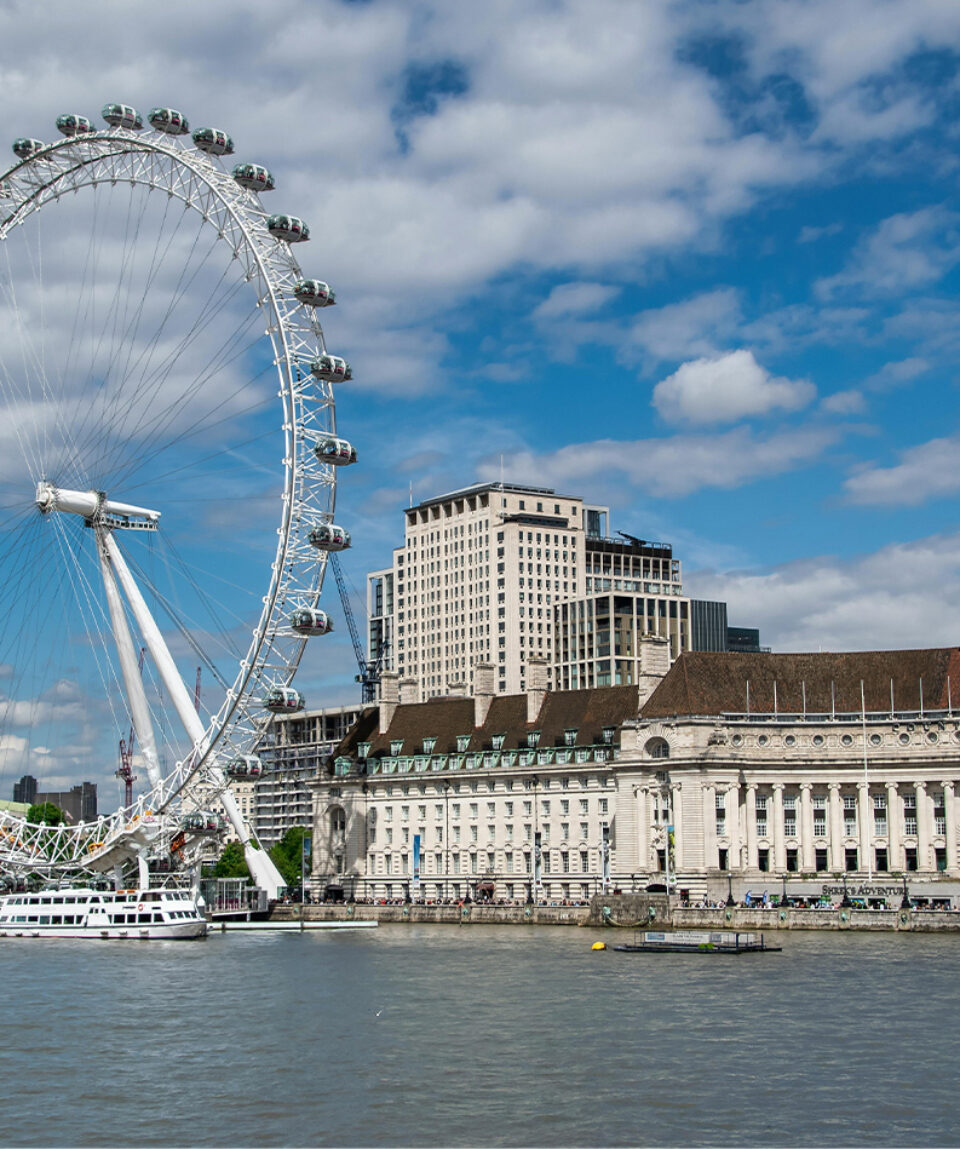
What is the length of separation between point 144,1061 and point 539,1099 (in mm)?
13890

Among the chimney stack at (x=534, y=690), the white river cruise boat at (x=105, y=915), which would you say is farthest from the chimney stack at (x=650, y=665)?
A: the white river cruise boat at (x=105, y=915)

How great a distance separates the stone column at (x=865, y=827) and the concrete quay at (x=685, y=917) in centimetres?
2184

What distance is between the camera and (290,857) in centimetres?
18238

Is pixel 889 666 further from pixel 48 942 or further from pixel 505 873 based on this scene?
pixel 48 942

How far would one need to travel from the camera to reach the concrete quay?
336ft

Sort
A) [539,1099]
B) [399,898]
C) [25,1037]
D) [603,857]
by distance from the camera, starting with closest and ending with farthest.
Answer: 1. [539,1099]
2. [25,1037]
3. [603,857]
4. [399,898]

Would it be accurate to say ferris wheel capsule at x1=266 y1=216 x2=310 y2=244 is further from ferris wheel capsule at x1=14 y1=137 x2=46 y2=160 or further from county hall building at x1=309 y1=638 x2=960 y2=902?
county hall building at x1=309 y1=638 x2=960 y2=902

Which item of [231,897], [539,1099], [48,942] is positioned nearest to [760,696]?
[231,897]

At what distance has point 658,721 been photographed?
128500 mm

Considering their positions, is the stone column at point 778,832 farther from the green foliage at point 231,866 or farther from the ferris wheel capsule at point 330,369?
the green foliage at point 231,866

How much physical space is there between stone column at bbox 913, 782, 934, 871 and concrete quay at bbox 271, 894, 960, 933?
21.8 m

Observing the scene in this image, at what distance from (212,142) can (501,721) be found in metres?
65.3

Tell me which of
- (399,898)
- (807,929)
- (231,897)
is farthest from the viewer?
(399,898)

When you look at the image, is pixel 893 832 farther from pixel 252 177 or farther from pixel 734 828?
pixel 252 177
